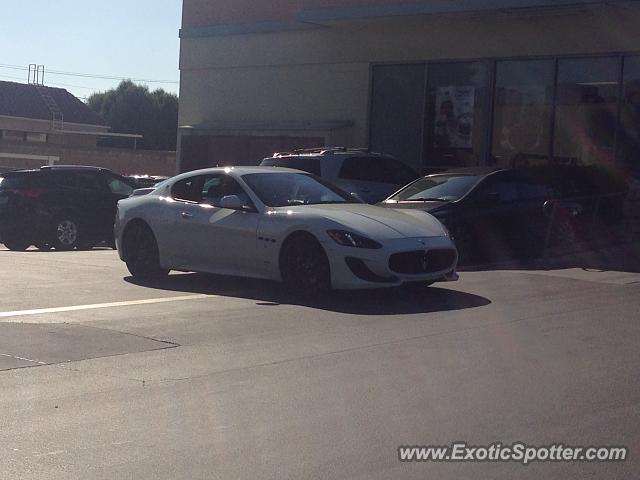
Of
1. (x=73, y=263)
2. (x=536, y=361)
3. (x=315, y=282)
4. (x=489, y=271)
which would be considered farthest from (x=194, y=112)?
(x=536, y=361)

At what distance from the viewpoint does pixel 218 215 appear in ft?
40.1

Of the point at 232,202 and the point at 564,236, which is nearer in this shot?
the point at 232,202

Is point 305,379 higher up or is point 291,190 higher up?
point 291,190

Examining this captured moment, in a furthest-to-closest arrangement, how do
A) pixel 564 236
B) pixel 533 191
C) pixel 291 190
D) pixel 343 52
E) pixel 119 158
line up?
1. pixel 119 158
2. pixel 343 52
3. pixel 564 236
4. pixel 533 191
5. pixel 291 190

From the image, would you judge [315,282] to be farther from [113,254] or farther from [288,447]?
[113,254]

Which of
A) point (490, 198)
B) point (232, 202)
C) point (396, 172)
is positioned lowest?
point (232, 202)

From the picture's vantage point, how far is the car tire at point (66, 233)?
20.3 metres

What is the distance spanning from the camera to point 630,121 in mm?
21234

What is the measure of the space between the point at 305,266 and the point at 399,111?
14.4 m

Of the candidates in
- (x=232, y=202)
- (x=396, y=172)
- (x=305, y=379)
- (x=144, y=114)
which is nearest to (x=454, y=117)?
(x=396, y=172)

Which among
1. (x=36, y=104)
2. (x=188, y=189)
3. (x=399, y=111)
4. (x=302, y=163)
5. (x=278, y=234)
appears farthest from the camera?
(x=36, y=104)

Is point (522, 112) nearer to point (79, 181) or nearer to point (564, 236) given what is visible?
point (564, 236)

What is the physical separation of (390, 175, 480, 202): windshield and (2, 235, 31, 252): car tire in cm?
810

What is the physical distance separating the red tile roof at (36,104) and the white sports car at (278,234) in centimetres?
4774
